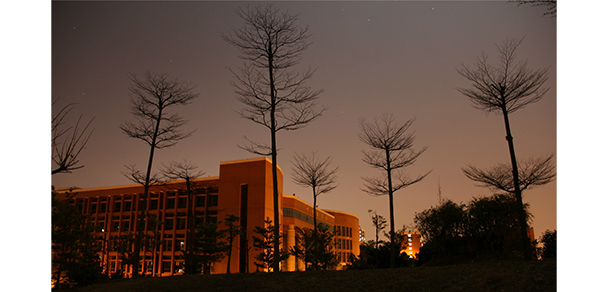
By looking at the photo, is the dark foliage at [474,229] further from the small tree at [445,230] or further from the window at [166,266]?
the window at [166,266]

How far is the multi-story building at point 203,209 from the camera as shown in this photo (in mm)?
36625

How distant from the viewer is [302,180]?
20344 mm

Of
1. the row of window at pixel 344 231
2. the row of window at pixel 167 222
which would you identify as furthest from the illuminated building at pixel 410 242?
the row of window at pixel 167 222

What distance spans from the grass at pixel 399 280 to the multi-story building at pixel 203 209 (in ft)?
81.7

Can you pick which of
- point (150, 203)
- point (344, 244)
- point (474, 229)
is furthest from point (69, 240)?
point (344, 244)

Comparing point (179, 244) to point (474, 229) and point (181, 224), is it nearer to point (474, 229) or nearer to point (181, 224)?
point (181, 224)

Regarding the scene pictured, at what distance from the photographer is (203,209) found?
138ft

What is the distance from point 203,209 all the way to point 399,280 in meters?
37.1

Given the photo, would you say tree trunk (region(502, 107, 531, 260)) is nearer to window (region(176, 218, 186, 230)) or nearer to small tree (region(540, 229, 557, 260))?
small tree (region(540, 229, 557, 260))
